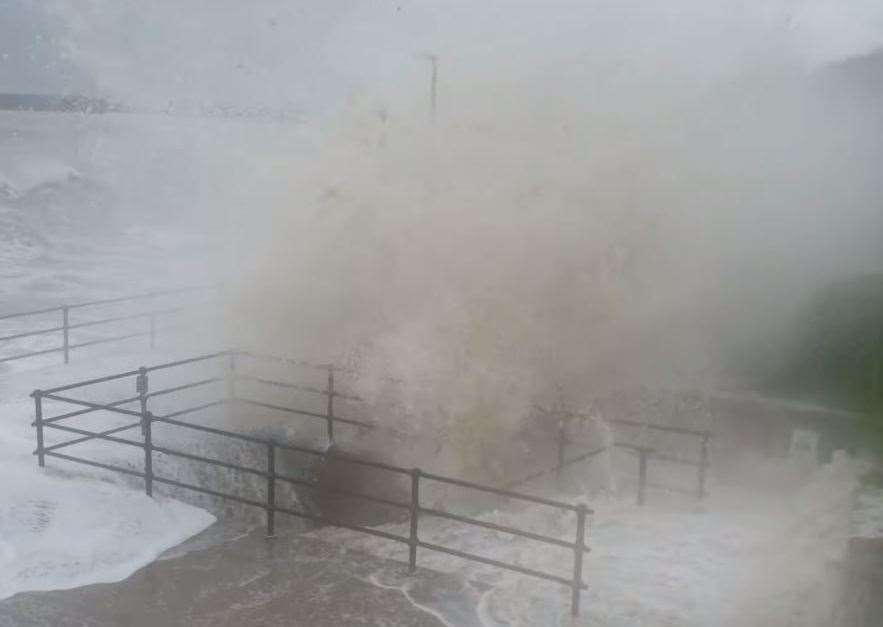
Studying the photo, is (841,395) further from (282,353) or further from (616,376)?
(282,353)

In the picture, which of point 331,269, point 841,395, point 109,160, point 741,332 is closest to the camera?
point 841,395

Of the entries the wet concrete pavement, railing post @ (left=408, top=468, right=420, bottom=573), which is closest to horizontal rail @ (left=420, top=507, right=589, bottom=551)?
railing post @ (left=408, top=468, right=420, bottom=573)

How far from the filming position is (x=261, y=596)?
5.95 meters

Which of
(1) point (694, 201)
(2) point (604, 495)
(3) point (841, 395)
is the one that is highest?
(1) point (694, 201)

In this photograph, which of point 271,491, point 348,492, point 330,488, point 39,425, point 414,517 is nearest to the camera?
point 414,517

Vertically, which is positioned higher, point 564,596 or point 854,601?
point 854,601

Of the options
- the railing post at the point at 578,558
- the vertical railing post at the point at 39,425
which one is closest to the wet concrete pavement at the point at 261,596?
the railing post at the point at 578,558

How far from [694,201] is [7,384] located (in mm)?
11169

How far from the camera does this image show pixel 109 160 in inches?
4129

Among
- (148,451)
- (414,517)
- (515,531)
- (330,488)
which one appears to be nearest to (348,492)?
(330,488)

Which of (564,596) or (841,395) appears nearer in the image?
(564,596)

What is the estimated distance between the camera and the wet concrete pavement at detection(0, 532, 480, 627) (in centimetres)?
562

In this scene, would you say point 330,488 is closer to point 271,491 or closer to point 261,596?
point 271,491

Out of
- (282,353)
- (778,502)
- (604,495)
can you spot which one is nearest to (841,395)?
(778,502)
